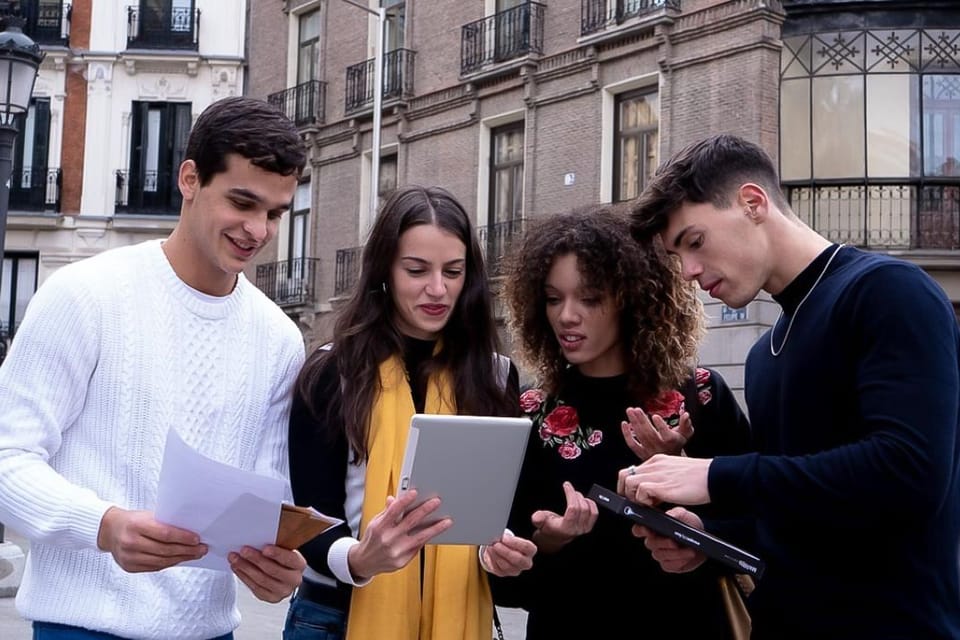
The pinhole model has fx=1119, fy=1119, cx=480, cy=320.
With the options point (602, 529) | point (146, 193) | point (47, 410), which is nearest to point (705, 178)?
point (602, 529)

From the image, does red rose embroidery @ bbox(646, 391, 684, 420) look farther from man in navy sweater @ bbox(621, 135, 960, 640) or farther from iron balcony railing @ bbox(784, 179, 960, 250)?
iron balcony railing @ bbox(784, 179, 960, 250)

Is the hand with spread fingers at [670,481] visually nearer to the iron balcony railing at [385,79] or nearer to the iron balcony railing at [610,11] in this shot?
the iron balcony railing at [610,11]

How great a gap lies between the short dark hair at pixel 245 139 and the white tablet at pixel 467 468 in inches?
31.0

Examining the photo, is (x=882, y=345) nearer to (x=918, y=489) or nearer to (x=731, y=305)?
(x=918, y=489)

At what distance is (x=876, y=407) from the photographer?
241 centimetres

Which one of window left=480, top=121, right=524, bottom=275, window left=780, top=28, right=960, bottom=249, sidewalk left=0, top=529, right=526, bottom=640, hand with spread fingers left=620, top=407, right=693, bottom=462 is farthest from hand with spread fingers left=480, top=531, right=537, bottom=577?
window left=480, top=121, right=524, bottom=275

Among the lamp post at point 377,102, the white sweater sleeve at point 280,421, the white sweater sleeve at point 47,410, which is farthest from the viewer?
the lamp post at point 377,102

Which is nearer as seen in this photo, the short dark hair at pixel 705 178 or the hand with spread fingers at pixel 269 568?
the hand with spread fingers at pixel 269 568

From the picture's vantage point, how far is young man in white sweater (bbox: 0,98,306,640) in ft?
8.25

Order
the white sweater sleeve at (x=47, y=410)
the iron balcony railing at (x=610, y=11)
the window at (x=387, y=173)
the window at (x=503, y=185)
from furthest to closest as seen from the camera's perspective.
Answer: the window at (x=387, y=173)
the window at (x=503, y=185)
the iron balcony railing at (x=610, y=11)
the white sweater sleeve at (x=47, y=410)

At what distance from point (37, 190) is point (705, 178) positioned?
90.3ft

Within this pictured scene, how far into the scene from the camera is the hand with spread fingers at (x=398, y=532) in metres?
2.67

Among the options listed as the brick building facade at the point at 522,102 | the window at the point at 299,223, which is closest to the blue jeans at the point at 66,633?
the brick building facade at the point at 522,102

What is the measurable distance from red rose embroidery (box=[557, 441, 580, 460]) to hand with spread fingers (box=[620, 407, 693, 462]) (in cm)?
27
